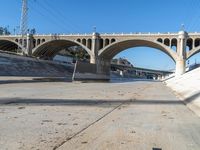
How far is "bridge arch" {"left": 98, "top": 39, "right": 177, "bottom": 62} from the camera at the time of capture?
3942 inches

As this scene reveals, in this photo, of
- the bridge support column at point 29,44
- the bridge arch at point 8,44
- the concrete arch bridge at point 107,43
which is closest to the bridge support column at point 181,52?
the concrete arch bridge at point 107,43

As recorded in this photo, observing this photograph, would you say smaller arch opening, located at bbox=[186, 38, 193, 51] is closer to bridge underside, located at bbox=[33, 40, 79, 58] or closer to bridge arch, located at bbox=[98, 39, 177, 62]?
bridge arch, located at bbox=[98, 39, 177, 62]

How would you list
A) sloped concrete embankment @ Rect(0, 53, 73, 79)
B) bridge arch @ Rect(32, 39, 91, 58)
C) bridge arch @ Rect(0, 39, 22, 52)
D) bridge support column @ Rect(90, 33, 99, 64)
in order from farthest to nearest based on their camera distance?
bridge arch @ Rect(0, 39, 22, 52) < bridge arch @ Rect(32, 39, 91, 58) < bridge support column @ Rect(90, 33, 99, 64) < sloped concrete embankment @ Rect(0, 53, 73, 79)

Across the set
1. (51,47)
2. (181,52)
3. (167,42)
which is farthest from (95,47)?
(181,52)

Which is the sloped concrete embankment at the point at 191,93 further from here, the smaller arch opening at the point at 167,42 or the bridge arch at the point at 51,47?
the bridge arch at the point at 51,47

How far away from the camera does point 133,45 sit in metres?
115

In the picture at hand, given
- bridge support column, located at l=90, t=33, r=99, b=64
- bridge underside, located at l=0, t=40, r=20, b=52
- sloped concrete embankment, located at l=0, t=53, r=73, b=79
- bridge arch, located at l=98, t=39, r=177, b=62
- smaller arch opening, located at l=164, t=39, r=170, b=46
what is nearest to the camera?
sloped concrete embankment, located at l=0, t=53, r=73, b=79

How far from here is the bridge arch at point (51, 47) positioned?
383ft

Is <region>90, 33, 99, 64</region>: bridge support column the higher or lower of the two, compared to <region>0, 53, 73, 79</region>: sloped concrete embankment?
higher

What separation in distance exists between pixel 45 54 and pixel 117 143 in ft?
407

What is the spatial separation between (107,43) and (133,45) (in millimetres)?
9300

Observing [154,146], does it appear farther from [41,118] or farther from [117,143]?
[41,118]

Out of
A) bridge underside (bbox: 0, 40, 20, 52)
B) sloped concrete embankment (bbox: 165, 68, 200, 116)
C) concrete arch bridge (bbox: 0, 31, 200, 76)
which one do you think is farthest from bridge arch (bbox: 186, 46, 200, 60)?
bridge underside (bbox: 0, 40, 20, 52)

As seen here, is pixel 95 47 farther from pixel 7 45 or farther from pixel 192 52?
pixel 7 45
